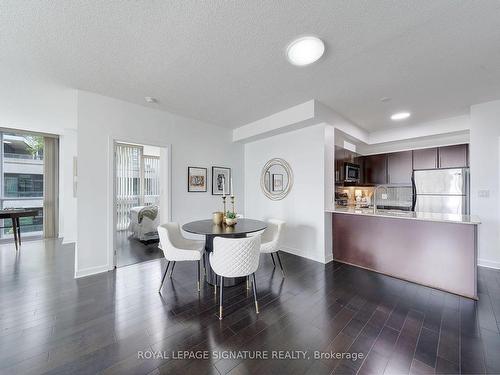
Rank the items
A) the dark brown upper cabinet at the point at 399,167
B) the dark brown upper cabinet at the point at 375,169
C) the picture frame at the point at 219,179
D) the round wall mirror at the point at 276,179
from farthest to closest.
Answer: the dark brown upper cabinet at the point at 375,169 < the dark brown upper cabinet at the point at 399,167 < the picture frame at the point at 219,179 < the round wall mirror at the point at 276,179

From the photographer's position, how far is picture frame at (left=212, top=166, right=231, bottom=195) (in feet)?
14.3

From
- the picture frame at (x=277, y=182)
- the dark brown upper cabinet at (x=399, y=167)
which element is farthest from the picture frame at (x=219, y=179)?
the dark brown upper cabinet at (x=399, y=167)

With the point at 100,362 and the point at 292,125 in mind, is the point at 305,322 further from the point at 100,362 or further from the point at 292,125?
the point at 292,125

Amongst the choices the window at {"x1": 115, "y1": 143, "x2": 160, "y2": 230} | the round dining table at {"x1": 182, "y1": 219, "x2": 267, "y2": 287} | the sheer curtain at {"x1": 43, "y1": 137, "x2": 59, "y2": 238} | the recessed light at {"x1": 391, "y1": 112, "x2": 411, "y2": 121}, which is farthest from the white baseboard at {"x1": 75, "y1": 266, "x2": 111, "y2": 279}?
the recessed light at {"x1": 391, "y1": 112, "x2": 411, "y2": 121}

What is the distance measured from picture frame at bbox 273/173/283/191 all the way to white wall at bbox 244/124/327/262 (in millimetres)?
276

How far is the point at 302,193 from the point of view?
3.75 m

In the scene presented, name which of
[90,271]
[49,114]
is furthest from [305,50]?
[49,114]

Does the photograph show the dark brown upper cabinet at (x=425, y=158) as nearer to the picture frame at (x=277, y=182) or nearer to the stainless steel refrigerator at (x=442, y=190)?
the stainless steel refrigerator at (x=442, y=190)

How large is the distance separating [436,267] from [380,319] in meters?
1.30

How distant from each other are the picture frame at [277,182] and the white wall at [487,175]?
3.09 metres

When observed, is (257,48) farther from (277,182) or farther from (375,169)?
(375,169)

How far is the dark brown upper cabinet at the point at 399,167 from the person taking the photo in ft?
14.8

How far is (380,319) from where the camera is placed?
6.30 feet

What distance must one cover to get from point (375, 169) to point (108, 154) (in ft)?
18.6
